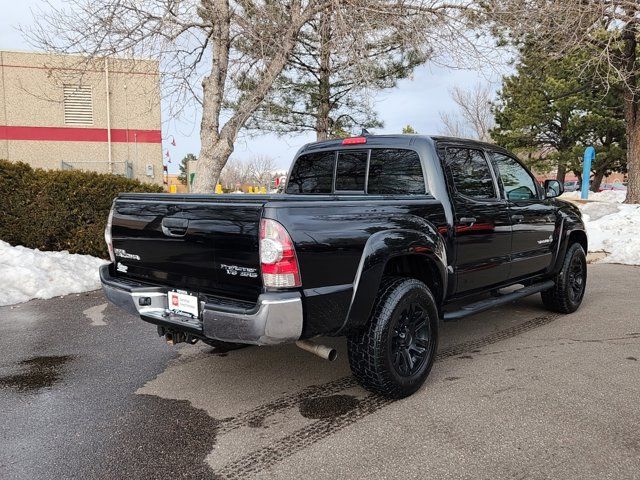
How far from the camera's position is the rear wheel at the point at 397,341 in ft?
10.7

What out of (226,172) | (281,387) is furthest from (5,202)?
(226,172)

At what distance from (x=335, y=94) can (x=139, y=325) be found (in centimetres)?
1018

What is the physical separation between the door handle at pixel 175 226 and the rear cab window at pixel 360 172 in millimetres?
1698

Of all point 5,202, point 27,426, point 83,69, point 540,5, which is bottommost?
point 27,426

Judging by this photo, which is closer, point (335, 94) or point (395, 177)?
point (395, 177)

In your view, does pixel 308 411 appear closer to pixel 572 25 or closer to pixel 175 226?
pixel 175 226

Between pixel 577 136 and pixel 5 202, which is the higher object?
pixel 577 136

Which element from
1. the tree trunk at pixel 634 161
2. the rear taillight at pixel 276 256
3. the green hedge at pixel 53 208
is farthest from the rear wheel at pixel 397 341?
the tree trunk at pixel 634 161

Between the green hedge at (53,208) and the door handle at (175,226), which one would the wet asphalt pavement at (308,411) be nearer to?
the door handle at (175,226)

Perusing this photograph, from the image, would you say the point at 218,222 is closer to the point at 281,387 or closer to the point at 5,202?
the point at 281,387

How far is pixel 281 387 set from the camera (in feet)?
12.2

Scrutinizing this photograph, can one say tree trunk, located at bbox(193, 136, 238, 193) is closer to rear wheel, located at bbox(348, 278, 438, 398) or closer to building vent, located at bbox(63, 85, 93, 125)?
rear wheel, located at bbox(348, 278, 438, 398)

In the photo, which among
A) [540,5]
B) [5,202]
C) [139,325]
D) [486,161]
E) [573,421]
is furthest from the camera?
[540,5]

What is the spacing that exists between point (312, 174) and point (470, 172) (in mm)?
1456
